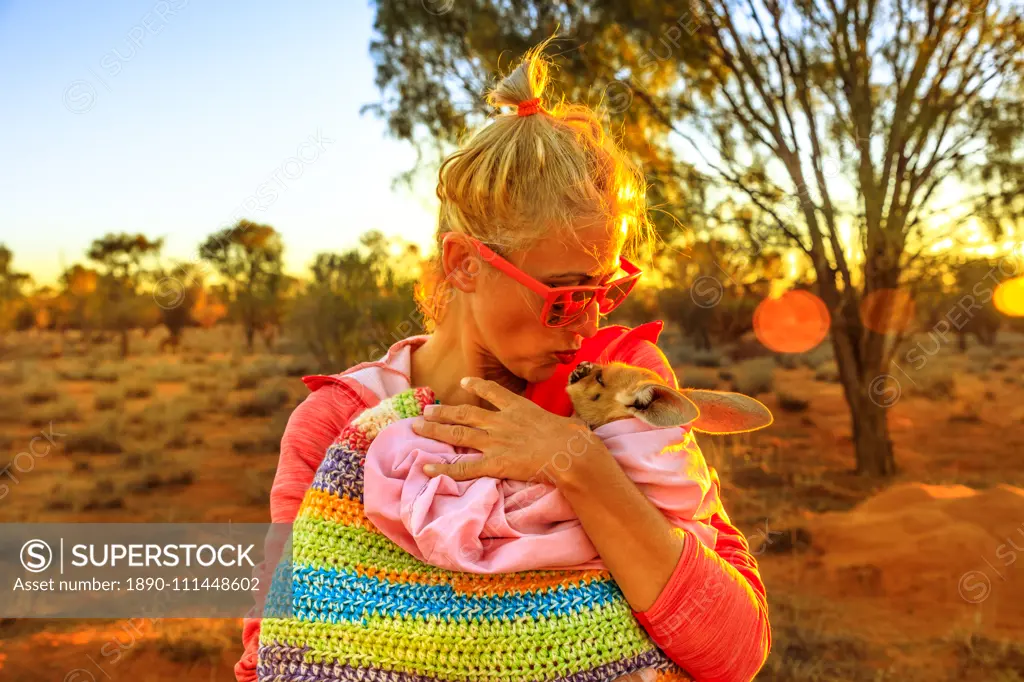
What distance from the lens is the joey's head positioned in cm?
207

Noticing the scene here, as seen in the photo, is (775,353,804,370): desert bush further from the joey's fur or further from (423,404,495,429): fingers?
(423,404,495,429): fingers

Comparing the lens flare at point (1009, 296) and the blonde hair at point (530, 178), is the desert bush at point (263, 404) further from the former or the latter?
the blonde hair at point (530, 178)

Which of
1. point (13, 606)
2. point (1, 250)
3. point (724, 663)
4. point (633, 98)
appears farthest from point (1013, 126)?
point (1, 250)

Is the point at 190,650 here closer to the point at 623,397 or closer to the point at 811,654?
the point at 811,654

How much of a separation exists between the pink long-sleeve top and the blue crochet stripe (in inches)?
9.4

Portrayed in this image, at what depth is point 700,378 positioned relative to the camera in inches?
711

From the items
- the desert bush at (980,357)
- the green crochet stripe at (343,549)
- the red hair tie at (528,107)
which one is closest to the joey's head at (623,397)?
the green crochet stripe at (343,549)

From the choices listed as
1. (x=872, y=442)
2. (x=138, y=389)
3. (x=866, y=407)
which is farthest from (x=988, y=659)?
(x=138, y=389)

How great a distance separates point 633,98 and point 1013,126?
4615 millimetres

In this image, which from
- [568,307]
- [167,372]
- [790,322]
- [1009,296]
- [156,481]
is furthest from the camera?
[167,372]

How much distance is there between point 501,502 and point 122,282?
911 inches

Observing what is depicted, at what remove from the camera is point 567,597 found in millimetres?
1880

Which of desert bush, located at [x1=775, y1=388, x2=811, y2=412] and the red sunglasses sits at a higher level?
the red sunglasses

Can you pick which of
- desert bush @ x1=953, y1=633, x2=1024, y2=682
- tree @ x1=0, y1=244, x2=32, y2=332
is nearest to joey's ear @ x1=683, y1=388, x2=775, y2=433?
desert bush @ x1=953, y1=633, x2=1024, y2=682
